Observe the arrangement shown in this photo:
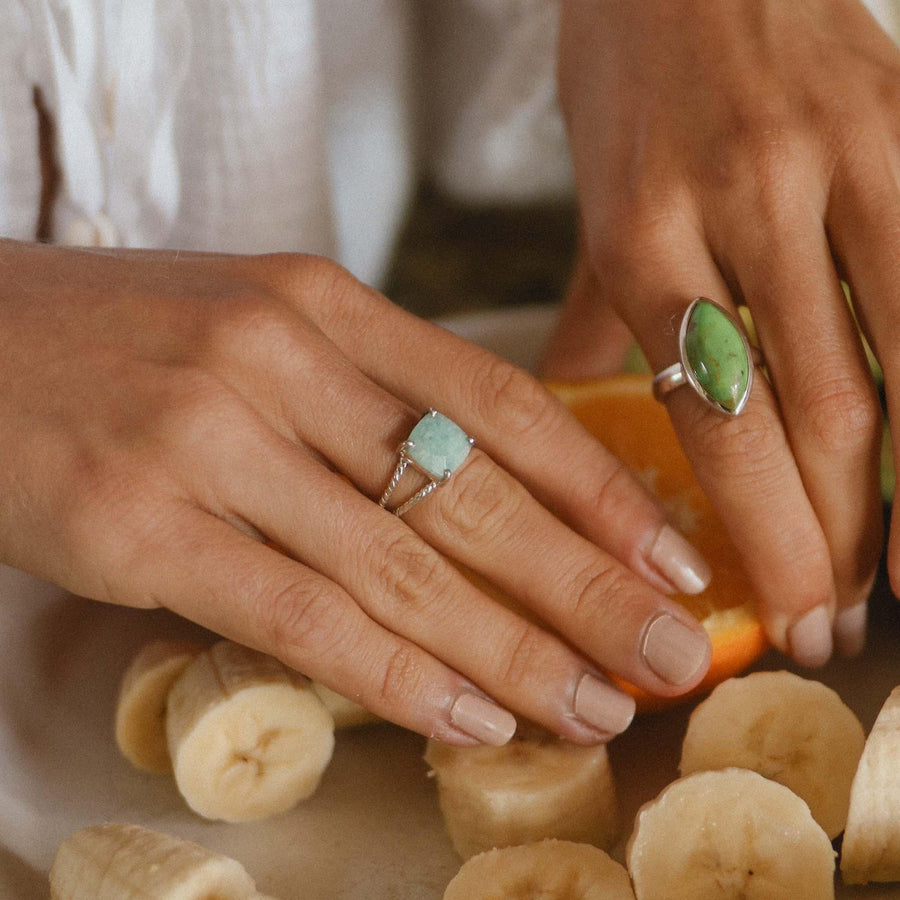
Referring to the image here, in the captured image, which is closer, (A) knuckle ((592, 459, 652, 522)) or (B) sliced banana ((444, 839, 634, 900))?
(B) sliced banana ((444, 839, 634, 900))

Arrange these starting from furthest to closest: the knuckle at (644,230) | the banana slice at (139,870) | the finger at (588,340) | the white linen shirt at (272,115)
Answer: the finger at (588,340), the white linen shirt at (272,115), the knuckle at (644,230), the banana slice at (139,870)

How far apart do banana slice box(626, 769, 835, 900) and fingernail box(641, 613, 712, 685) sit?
0.28 feet

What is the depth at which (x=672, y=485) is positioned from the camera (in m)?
0.86

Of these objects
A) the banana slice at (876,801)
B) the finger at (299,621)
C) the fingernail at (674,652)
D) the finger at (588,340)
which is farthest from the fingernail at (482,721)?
the finger at (588,340)

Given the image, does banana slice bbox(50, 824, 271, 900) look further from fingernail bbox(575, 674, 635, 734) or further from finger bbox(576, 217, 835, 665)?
finger bbox(576, 217, 835, 665)

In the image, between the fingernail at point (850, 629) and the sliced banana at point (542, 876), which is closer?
the sliced banana at point (542, 876)

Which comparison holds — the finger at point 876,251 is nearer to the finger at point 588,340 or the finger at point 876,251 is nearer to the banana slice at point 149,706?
the finger at point 588,340

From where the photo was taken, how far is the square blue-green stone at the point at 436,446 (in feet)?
2.27

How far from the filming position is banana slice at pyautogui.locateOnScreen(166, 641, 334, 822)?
67 centimetres

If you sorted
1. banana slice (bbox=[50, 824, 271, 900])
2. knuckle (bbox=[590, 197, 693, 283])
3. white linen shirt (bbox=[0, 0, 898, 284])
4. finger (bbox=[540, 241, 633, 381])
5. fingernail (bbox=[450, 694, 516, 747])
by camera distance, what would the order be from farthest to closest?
finger (bbox=[540, 241, 633, 381]) → white linen shirt (bbox=[0, 0, 898, 284]) → knuckle (bbox=[590, 197, 693, 283]) → fingernail (bbox=[450, 694, 516, 747]) → banana slice (bbox=[50, 824, 271, 900])

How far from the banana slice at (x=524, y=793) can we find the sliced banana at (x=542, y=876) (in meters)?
0.04

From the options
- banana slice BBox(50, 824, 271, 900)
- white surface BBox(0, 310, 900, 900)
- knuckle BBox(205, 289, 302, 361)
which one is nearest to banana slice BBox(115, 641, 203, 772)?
white surface BBox(0, 310, 900, 900)

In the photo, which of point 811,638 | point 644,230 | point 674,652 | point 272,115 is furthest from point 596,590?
point 272,115

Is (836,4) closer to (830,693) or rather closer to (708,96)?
(708,96)
